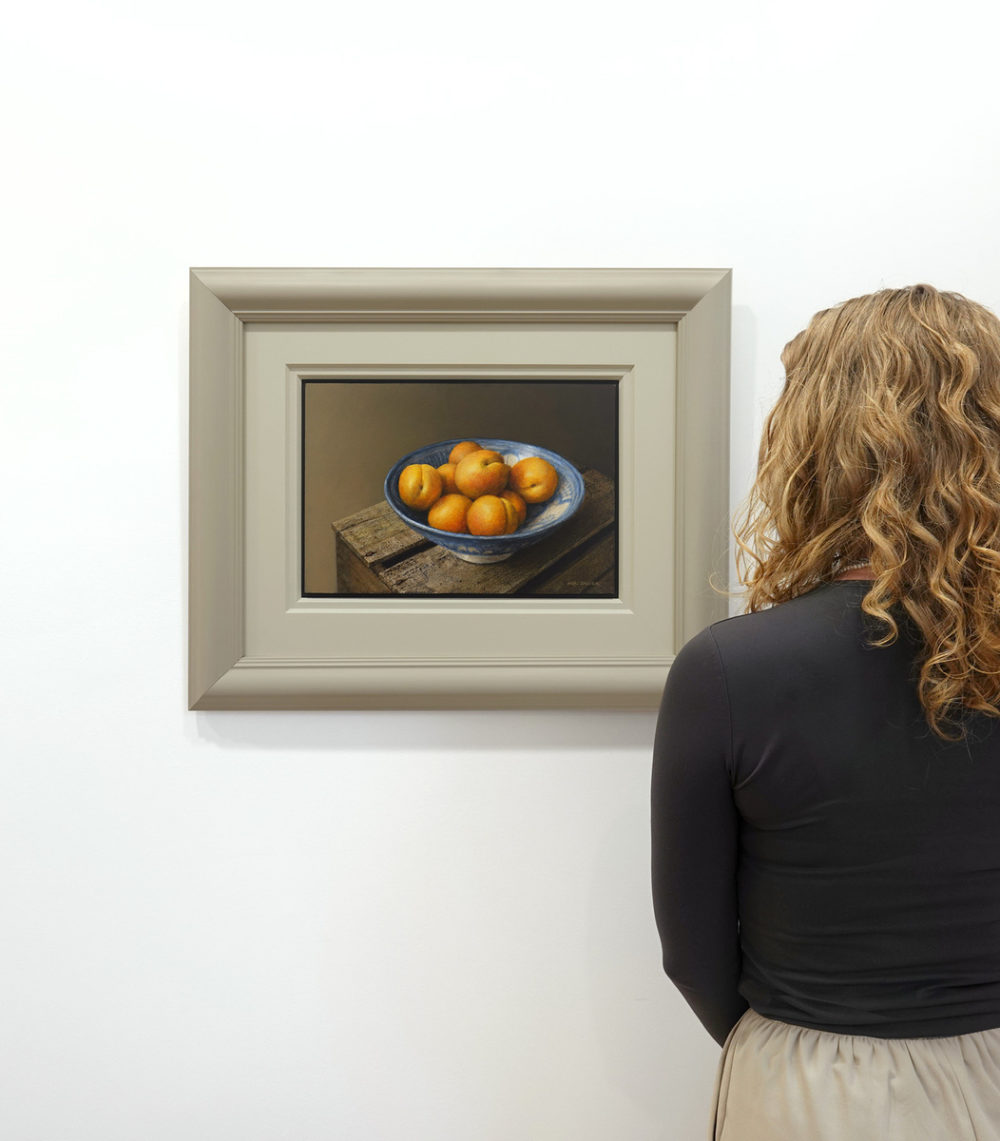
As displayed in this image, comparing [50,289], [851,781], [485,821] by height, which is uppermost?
[50,289]

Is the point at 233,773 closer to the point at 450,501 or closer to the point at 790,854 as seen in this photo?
the point at 450,501

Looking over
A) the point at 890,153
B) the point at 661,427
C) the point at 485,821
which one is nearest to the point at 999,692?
the point at 661,427

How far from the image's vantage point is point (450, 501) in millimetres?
918

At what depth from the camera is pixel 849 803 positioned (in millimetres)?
612

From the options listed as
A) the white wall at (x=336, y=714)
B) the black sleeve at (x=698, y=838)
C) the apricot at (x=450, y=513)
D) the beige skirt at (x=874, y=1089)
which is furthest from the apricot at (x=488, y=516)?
the beige skirt at (x=874, y=1089)

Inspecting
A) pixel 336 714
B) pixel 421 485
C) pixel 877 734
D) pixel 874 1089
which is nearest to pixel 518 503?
pixel 421 485

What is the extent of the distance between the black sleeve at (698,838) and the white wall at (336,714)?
23 cm

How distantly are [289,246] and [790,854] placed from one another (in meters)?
Result: 0.83

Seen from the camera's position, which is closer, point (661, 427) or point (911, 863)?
point (911, 863)

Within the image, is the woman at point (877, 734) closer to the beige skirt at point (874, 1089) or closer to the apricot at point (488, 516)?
the beige skirt at point (874, 1089)

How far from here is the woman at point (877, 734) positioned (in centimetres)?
61

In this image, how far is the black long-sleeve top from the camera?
0.61m

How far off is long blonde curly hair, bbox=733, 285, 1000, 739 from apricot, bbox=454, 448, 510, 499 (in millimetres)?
348

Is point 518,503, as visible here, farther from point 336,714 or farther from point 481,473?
Result: point 336,714
